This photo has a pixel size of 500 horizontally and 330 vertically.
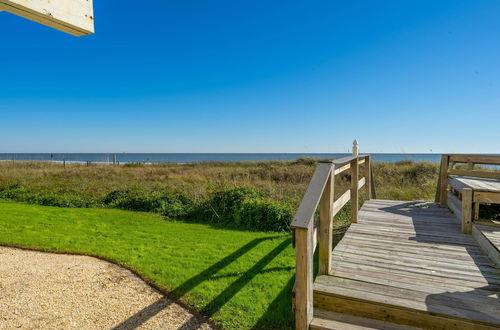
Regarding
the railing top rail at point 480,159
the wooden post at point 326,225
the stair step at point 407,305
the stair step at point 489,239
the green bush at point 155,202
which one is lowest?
the green bush at point 155,202

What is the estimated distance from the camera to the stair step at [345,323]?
2.24 m

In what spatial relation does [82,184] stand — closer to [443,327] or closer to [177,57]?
[177,57]

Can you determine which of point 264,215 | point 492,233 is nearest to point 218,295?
point 264,215

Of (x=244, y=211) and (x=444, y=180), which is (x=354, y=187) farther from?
(x=244, y=211)

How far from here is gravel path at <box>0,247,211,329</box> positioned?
3021mm

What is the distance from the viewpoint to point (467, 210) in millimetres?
4121

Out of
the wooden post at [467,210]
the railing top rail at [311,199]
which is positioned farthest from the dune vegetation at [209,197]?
the railing top rail at [311,199]

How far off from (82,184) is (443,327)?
13.7 m

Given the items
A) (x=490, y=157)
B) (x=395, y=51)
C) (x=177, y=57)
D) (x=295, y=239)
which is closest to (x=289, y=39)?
(x=395, y=51)

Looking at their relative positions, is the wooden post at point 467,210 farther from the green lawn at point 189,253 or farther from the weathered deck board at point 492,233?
the green lawn at point 189,253

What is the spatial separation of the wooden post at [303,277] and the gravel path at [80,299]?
1.34m

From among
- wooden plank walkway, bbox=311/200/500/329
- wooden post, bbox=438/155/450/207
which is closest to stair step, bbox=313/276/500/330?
wooden plank walkway, bbox=311/200/500/329

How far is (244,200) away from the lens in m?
7.47

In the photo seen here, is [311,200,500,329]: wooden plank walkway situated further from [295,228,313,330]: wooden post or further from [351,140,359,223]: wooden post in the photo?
[351,140,359,223]: wooden post
